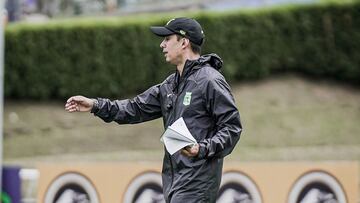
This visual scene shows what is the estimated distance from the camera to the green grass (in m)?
15.9

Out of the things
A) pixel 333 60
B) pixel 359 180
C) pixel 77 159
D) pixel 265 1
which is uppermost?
pixel 265 1

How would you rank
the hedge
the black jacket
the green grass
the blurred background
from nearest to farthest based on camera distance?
1. the black jacket
2. the green grass
3. the blurred background
4. the hedge

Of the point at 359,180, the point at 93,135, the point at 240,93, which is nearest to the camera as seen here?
the point at 359,180

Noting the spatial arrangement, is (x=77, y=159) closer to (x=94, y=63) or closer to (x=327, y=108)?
(x=94, y=63)

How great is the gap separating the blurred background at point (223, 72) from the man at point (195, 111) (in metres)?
9.85

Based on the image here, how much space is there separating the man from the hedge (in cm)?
1166

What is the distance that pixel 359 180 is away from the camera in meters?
8.17

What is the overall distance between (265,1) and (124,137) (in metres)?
6.95

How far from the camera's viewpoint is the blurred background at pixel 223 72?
16469 mm

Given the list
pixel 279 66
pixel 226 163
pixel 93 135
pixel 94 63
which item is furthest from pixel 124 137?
pixel 226 163

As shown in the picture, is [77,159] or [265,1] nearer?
[77,159]

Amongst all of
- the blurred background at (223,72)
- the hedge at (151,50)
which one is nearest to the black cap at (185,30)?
the blurred background at (223,72)

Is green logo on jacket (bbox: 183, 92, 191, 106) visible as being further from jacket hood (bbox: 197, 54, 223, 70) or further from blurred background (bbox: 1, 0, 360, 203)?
blurred background (bbox: 1, 0, 360, 203)

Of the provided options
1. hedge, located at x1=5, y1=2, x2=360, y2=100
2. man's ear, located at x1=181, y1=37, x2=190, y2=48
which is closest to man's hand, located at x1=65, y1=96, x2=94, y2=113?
man's ear, located at x1=181, y1=37, x2=190, y2=48
